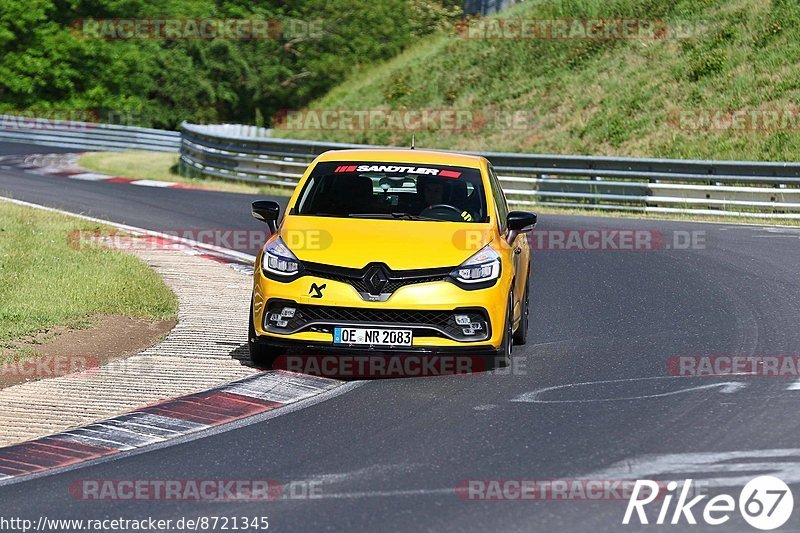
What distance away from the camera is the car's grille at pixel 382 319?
9.23 m

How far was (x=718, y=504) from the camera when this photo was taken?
599cm

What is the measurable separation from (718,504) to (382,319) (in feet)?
12.1

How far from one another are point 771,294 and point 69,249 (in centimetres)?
854

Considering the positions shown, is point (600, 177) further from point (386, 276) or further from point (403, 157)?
point (386, 276)

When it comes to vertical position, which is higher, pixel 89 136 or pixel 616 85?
pixel 616 85

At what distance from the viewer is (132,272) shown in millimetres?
14289

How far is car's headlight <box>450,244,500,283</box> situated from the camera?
9406mm

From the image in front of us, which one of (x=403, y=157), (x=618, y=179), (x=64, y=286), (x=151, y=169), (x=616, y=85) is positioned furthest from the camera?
(x=616, y=85)

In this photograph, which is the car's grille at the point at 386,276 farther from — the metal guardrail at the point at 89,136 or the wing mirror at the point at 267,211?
the metal guardrail at the point at 89,136

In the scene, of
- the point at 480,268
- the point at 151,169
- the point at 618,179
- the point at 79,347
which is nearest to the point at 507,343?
the point at 480,268

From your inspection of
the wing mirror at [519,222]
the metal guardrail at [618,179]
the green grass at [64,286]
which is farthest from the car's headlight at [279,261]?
the metal guardrail at [618,179]

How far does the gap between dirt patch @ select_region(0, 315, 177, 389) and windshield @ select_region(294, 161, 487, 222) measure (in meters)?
1.96

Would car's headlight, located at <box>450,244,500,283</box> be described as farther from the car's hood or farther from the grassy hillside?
the grassy hillside

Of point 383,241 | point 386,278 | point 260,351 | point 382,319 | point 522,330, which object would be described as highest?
point 383,241
